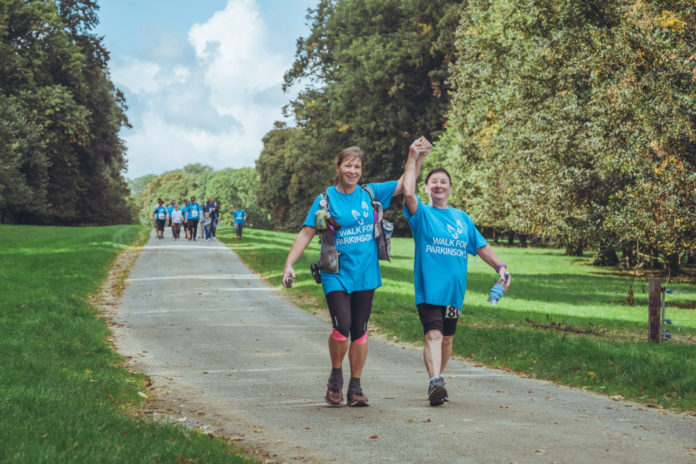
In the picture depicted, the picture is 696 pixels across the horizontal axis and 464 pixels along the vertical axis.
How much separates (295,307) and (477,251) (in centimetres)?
919

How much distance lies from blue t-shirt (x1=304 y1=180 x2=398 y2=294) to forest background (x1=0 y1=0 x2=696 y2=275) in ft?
42.6

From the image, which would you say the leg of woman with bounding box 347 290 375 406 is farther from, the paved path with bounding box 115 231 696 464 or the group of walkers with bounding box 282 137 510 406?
the paved path with bounding box 115 231 696 464

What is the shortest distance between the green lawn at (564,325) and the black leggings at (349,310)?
306cm

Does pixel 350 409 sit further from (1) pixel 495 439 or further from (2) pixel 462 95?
(2) pixel 462 95

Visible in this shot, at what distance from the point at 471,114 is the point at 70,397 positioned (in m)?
30.4

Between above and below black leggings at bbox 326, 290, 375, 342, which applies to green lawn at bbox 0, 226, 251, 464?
below

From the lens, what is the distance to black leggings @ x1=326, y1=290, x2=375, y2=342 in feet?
20.9

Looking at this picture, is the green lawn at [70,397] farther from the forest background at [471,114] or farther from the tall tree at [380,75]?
the tall tree at [380,75]

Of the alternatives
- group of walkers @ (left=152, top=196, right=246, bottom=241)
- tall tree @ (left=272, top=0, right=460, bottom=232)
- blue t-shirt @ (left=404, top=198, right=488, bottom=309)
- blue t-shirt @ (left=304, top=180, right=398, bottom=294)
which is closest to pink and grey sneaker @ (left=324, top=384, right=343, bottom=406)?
blue t-shirt @ (left=304, top=180, right=398, bottom=294)

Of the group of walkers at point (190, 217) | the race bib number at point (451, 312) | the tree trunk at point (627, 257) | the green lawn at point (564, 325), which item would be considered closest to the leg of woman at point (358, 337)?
the race bib number at point (451, 312)

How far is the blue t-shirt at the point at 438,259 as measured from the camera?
656 cm

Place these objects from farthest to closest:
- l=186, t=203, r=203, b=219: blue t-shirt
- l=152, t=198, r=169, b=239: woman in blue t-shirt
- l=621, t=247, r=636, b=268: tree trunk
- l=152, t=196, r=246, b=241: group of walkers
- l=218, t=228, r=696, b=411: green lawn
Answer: l=152, t=198, r=169, b=239: woman in blue t-shirt, l=152, t=196, r=246, b=241: group of walkers, l=186, t=203, r=203, b=219: blue t-shirt, l=621, t=247, r=636, b=268: tree trunk, l=218, t=228, r=696, b=411: green lawn

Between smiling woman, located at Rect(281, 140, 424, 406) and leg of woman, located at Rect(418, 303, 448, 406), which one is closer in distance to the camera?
smiling woman, located at Rect(281, 140, 424, 406)

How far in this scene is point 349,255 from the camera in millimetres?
6367
